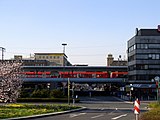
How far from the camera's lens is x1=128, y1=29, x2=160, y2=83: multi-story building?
296 feet

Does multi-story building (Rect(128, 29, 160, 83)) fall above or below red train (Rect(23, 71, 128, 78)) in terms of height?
above

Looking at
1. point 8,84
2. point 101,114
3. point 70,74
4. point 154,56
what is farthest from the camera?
point 70,74

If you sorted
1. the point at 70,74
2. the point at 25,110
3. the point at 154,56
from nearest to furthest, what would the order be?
the point at 25,110
the point at 154,56
the point at 70,74

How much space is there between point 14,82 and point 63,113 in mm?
6764

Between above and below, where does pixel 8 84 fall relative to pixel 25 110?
above

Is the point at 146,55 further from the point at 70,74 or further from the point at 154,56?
the point at 70,74

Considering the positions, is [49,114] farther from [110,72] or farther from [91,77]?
[110,72]

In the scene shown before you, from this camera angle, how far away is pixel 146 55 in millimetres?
90812

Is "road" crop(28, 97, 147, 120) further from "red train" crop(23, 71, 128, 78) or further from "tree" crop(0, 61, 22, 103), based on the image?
"red train" crop(23, 71, 128, 78)

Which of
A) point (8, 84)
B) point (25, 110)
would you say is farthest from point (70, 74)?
point (25, 110)

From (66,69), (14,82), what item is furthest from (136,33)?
(14,82)

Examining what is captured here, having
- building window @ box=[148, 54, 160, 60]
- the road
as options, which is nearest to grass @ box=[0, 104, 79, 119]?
the road

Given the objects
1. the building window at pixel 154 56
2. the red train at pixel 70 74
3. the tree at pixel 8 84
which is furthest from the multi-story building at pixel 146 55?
the tree at pixel 8 84

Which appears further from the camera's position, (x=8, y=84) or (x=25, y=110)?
(x=8, y=84)
